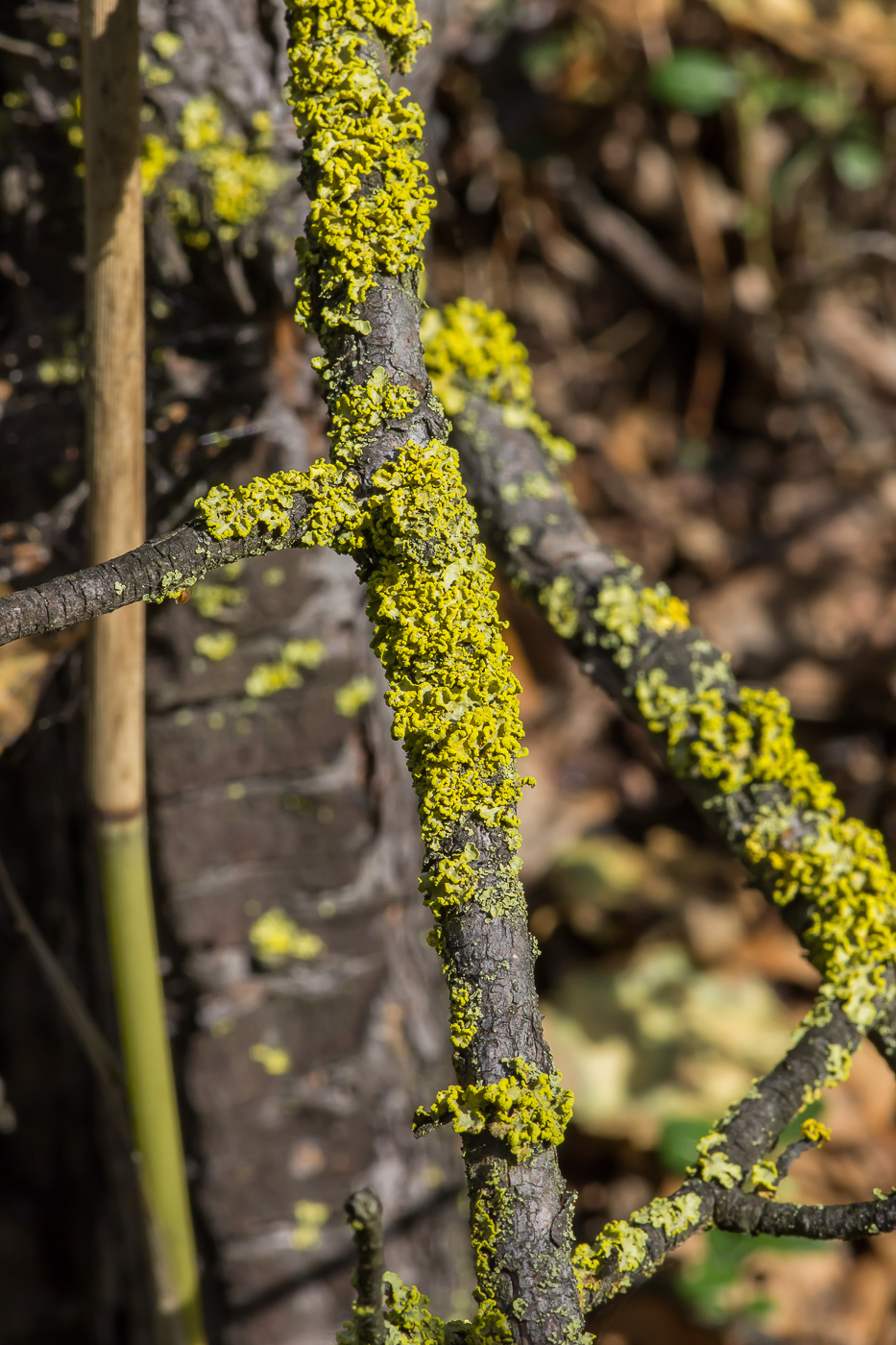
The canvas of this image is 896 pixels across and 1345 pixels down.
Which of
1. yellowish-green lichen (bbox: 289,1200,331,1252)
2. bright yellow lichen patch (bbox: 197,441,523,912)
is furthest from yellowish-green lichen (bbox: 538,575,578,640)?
yellowish-green lichen (bbox: 289,1200,331,1252)

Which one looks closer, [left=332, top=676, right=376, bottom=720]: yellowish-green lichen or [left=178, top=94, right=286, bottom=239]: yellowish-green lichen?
[left=178, top=94, right=286, bottom=239]: yellowish-green lichen

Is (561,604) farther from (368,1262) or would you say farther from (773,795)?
(368,1262)

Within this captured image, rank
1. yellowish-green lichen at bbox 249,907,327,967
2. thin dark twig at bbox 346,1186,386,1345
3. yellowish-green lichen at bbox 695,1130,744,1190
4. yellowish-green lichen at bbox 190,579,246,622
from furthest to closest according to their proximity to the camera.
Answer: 1. yellowish-green lichen at bbox 249,907,327,967
2. yellowish-green lichen at bbox 190,579,246,622
3. yellowish-green lichen at bbox 695,1130,744,1190
4. thin dark twig at bbox 346,1186,386,1345

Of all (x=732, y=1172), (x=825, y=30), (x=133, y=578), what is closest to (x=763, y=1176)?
(x=732, y=1172)

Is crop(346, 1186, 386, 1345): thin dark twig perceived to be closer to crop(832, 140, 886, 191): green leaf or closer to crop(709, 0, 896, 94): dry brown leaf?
crop(832, 140, 886, 191): green leaf

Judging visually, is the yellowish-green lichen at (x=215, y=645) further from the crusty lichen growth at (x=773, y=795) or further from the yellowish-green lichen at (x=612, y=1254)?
the yellowish-green lichen at (x=612, y=1254)

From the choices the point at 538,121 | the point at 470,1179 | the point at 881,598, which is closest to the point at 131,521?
the point at 470,1179

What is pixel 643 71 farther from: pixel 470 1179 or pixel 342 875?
pixel 470 1179
